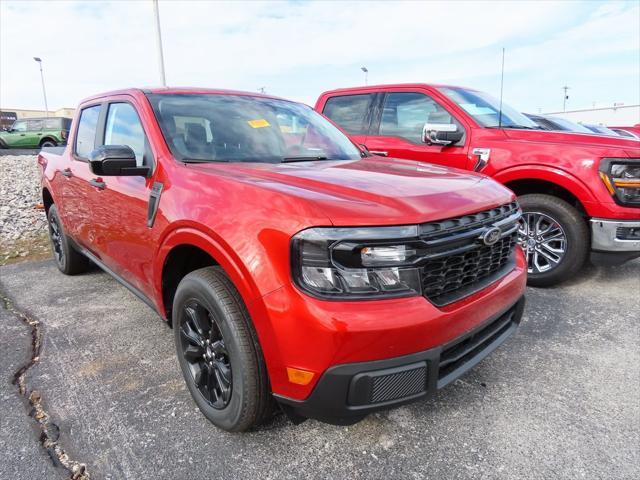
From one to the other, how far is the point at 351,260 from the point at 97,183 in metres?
2.33

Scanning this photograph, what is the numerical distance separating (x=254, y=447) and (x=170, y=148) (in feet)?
5.42

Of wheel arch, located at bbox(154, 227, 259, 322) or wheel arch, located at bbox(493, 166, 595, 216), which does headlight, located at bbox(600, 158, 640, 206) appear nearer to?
wheel arch, located at bbox(493, 166, 595, 216)

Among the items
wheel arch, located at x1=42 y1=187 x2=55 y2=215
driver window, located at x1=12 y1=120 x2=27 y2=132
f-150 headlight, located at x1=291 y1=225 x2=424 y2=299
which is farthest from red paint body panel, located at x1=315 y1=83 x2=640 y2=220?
driver window, located at x1=12 y1=120 x2=27 y2=132

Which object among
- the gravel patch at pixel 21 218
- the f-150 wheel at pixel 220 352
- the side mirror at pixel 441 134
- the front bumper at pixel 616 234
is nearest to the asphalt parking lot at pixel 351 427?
the f-150 wheel at pixel 220 352

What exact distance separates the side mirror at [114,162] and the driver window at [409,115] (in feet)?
10.5

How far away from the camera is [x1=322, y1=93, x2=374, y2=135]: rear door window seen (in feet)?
17.6

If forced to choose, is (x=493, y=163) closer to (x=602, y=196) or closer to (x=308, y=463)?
(x=602, y=196)

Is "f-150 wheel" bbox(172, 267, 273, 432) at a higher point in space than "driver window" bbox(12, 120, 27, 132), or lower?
lower

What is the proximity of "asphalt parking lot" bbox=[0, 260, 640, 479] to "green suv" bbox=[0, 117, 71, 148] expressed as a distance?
21.5 m

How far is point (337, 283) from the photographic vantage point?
5.50 feet

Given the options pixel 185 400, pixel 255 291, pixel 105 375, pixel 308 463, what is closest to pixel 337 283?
pixel 255 291

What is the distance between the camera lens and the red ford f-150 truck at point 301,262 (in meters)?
1.67

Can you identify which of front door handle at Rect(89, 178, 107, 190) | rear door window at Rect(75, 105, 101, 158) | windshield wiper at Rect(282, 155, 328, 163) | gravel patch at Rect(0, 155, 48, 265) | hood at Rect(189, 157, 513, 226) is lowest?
gravel patch at Rect(0, 155, 48, 265)

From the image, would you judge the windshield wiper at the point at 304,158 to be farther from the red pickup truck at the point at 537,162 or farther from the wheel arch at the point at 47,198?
the wheel arch at the point at 47,198
